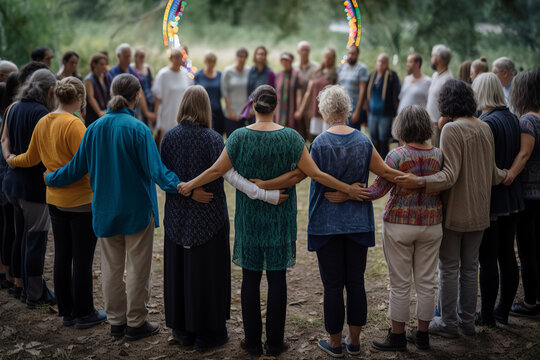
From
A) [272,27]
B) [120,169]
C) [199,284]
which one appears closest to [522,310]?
[199,284]

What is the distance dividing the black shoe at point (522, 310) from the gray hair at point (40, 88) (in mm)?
4372

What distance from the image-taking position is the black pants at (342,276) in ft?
13.0

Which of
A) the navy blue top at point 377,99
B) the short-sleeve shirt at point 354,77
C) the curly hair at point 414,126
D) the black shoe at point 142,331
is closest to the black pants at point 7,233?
the black shoe at point 142,331

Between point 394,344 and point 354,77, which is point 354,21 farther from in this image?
point 354,77

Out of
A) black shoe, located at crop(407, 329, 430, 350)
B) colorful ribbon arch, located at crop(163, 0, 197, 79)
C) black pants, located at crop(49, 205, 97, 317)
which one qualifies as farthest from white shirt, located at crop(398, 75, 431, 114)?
black pants, located at crop(49, 205, 97, 317)

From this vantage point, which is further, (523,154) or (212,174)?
(523,154)

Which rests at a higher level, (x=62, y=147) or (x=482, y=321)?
(x=62, y=147)

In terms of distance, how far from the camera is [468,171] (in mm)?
4160

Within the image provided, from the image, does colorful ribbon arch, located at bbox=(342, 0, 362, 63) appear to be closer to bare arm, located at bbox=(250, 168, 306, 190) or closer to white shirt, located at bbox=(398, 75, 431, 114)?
bare arm, located at bbox=(250, 168, 306, 190)

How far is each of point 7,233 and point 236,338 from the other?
2.57m

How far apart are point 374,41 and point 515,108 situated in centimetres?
1184

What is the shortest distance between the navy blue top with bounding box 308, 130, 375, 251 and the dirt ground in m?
0.98

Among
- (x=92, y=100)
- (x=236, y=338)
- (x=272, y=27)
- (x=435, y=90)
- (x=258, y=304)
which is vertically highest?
(x=272, y=27)

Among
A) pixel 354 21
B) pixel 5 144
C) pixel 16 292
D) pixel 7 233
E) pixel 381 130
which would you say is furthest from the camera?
pixel 381 130
